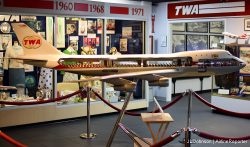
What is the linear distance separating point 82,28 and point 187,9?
336cm

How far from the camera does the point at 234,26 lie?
31.4ft

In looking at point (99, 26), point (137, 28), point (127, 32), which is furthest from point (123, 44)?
point (99, 26)

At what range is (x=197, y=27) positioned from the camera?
13602 millimetres

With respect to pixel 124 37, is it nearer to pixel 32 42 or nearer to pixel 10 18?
pixel 10 18

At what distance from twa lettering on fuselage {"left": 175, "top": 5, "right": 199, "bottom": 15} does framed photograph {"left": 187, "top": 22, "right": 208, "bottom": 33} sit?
7.33 ft

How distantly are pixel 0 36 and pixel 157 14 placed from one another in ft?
17.8

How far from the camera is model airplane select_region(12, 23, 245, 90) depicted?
242 inches

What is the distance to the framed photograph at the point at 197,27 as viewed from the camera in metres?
13.3

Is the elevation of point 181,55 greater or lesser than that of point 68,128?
greater

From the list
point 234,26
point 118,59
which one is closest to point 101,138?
point 118,59

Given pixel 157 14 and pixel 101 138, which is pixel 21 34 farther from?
pixel 157 14

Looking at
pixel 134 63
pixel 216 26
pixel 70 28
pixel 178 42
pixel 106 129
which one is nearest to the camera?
pixel 134 63

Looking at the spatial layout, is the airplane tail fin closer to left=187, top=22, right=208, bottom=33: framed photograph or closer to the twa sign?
the twa sign

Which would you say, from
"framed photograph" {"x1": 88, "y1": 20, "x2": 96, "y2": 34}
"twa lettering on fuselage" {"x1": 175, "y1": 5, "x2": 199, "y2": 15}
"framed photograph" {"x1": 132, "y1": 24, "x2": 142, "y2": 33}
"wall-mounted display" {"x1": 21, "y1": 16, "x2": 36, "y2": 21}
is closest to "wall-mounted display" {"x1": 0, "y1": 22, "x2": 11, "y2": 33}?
"wall-mounted display" {"x1": 21, "y1": 16, "x2": 36, "y2": 21}
